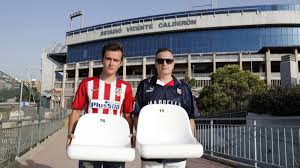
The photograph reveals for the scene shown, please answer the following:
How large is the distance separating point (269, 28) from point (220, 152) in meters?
48.5

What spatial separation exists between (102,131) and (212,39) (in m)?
53.9

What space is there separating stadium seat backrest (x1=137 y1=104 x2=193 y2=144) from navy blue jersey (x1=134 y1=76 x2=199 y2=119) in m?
0.29

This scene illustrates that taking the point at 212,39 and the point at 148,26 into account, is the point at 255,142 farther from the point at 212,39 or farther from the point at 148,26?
the point at 148,26

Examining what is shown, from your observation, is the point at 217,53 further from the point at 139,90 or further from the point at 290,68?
the point at 139,90

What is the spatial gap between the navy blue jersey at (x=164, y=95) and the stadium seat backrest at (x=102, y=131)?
0.44 m

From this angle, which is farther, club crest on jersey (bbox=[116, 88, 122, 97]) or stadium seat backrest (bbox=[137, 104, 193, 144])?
club crest on jersey (bbox=[116, 88, 122, 97])

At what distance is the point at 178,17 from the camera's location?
2233 inches

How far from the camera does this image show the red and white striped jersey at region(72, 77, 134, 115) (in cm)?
322

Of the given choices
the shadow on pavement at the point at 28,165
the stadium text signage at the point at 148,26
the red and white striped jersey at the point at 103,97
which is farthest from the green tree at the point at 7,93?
the stadium text signage at the point at 148,26

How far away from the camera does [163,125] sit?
9.64 feet

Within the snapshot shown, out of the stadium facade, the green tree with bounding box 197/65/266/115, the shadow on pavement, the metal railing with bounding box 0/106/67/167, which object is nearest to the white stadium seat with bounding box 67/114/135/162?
the metal railing with bounding box 0/106/67/167

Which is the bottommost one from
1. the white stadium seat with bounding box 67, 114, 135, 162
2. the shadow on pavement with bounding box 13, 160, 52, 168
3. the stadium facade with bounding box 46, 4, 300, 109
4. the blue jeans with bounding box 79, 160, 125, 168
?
the shadow on pavement with bounding box 13, 160, 52, 168

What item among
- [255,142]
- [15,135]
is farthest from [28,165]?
[255,142]

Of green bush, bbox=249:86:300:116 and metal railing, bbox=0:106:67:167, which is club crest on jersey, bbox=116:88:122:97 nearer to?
metal railing, bbox=0:106:67:167
